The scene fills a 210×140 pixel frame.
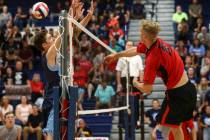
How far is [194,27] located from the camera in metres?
22.2

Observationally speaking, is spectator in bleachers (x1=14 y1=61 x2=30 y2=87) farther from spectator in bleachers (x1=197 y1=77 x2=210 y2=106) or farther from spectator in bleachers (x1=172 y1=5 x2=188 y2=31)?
spectator in bleachers (x1=172 y1=5 x2=188 y2=31)

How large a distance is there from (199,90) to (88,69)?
11.7 ft

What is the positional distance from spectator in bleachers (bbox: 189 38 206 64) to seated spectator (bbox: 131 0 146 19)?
130 inches

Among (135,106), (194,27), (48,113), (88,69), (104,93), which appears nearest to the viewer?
(48,113)

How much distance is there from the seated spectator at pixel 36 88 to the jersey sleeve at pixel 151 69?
11315 mm

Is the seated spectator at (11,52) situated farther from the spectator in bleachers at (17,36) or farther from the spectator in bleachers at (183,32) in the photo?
the spectator in bleachers at (183,32)

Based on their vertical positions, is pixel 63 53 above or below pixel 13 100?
above

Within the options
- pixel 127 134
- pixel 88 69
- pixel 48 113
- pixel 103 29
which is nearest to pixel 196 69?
pixel 88 69

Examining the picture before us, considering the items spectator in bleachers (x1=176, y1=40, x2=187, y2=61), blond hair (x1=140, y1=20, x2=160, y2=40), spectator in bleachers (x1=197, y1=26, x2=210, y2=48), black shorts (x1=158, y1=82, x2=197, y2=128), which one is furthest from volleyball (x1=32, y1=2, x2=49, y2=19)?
spectator in bleachers (x1=197, y1=26, x2=210, y2=48)

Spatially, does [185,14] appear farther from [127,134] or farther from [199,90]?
[127,134]

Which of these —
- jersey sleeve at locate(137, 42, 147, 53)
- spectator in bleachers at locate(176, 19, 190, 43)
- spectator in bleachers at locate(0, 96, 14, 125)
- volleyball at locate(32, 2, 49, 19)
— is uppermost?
volleyball at locate(32, 2, 49, 19)

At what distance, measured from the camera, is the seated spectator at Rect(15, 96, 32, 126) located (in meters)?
17.3

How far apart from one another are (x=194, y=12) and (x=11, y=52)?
23.3 feet

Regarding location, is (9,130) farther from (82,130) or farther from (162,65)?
(162,65)
